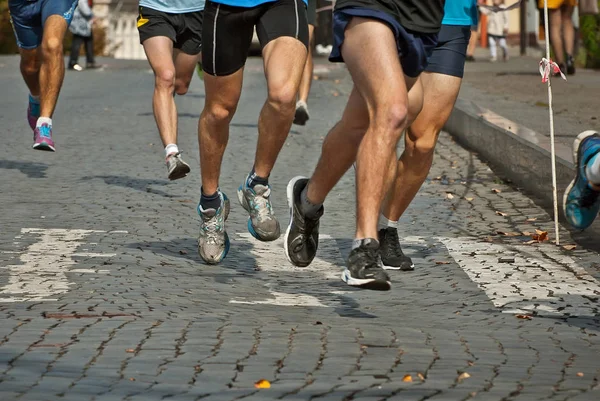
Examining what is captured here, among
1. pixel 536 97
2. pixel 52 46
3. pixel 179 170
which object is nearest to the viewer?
pixel 179 170

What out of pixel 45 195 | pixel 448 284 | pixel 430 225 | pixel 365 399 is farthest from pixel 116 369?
pixel 45 195

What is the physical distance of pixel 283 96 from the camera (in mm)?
6426

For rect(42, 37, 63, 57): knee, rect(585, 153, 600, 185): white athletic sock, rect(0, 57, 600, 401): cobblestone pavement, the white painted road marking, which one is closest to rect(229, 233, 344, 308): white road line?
rect(0, 57, 600, 401): cobblestone pavement

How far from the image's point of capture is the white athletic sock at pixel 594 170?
6.20 meters

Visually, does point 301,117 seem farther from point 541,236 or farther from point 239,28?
point 239,28

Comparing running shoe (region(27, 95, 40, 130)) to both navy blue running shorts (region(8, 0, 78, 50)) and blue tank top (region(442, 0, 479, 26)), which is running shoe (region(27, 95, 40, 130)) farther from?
blue tank top (region(442, 0, 479, 26))

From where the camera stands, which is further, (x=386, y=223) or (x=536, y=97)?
(x=536, y=97)

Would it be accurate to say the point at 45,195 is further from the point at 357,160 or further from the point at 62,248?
the point at 357,160

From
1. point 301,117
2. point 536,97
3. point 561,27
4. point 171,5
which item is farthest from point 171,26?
point 561,27

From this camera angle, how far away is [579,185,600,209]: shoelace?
6305mm

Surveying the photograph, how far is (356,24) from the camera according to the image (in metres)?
5.60

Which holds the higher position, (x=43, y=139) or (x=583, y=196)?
(x=583, y=196)

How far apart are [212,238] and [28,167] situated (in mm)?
4081

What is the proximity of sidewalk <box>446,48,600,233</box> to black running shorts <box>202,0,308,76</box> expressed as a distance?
101 inches
